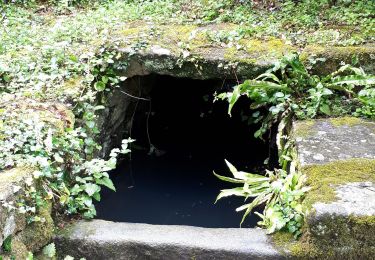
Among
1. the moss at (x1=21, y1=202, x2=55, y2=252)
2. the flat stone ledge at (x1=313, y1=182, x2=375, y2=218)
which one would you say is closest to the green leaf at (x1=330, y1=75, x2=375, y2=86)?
the flat stone ledge at (x1=313, y1=182, x2=375, y2=218)

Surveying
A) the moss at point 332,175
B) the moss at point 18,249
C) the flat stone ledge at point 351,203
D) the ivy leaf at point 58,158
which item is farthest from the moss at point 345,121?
the moss at point 18,249

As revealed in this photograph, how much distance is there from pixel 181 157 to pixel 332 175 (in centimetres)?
351

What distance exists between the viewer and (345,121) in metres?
3.94

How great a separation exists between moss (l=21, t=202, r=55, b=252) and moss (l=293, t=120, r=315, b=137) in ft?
7.03

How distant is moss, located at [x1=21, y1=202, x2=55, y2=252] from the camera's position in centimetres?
293

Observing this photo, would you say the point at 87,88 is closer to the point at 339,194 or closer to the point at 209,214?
the point at 209,214

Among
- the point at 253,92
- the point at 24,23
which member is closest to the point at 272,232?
the point at 253,92

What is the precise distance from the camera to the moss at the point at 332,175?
2998 millimetres

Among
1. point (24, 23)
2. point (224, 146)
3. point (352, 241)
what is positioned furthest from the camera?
point (224, 146)

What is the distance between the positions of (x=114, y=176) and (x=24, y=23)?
7.95ft

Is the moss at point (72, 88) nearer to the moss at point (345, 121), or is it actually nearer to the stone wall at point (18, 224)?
the stone wall at point (18, 224)

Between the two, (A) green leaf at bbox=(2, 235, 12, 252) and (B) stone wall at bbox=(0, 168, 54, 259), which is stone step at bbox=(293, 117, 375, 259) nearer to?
(B) stone wall at bbox=(0, 168, 54, 259)

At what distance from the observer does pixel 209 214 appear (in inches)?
207

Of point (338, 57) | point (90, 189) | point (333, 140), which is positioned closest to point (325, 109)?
point (333, 140)
